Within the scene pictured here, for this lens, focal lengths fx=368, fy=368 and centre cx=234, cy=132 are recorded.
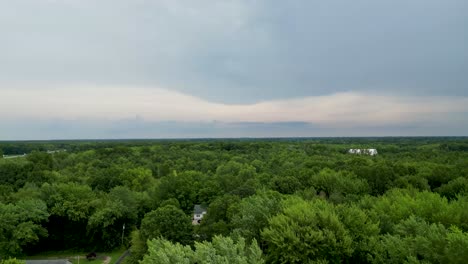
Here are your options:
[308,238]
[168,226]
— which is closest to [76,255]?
[168,226]

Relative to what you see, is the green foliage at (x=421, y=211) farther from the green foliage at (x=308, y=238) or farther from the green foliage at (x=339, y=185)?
the green foliage at (x=339, y=185)

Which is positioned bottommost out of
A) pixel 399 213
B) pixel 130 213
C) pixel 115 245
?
pixel 115 245

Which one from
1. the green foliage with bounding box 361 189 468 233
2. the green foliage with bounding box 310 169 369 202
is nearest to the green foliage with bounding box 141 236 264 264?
the green foliage with bounding box 361 189 468 233

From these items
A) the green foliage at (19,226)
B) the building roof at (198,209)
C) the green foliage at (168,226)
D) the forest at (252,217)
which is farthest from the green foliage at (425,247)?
the green foliage at (19,226)

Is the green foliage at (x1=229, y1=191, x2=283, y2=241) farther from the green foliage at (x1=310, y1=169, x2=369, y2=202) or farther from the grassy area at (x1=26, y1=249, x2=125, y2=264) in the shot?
the grassy area at (x1=26, y1=249, x2=125, y2=264)

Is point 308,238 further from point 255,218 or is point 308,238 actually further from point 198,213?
point 198,213

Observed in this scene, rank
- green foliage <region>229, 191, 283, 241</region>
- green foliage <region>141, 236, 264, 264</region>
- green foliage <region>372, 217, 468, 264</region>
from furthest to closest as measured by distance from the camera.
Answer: green foliage <region>229, 191, 283, 241</region> < green foliage <region>372, 217, 468, 264</region> < green foliage <region>141, 236, 264, 264</region>

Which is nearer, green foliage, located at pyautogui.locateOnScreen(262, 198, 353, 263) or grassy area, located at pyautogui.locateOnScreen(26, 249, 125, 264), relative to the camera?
green foliage, located at pyautogui.locateOnScreen(262, 198, 353, 263)

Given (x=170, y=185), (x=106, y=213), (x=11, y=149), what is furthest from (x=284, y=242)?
(x=11, y=149)

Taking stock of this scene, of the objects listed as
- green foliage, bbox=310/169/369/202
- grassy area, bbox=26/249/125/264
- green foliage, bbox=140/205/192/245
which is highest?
green foliage, bbox=310/169/369/202

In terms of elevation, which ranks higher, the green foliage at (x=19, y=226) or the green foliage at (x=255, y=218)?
the green foliage at (x=255, y=218)

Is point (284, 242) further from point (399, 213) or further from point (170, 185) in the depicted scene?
point (170, 185)
